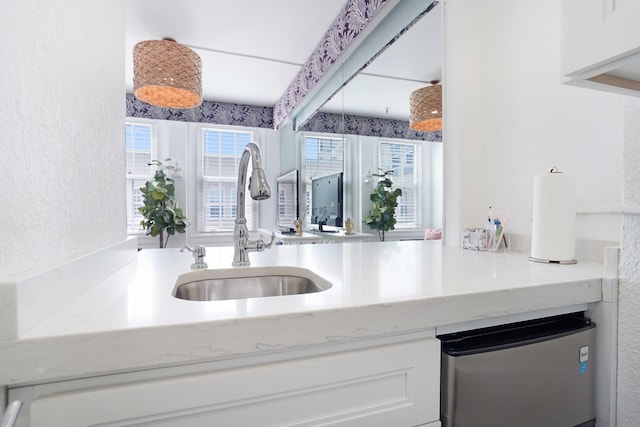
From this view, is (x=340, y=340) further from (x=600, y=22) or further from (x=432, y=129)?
(x=432, y=129)

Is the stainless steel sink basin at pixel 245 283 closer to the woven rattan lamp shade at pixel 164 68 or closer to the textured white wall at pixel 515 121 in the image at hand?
the textured white wall at pixel 515 121

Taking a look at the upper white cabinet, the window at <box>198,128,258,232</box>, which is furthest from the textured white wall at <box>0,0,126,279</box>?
the window at <box>198,128,258,232</box>

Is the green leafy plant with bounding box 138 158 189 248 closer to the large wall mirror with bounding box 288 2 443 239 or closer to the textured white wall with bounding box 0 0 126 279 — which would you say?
Answer: the large wall mirror with bounding box 288 2 443 239

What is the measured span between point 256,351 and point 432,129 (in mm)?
1584

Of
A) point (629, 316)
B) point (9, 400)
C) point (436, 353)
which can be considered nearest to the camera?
point (9, 400)

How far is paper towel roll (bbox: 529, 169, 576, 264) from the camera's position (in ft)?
3.61

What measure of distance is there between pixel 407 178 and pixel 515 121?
0.65 m

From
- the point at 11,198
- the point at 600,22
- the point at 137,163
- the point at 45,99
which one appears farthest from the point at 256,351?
the point at 137,163

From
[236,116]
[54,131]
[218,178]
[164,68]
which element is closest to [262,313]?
[54,131]

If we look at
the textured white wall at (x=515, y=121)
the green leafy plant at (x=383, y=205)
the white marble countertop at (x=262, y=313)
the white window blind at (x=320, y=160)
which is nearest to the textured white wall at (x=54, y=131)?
the white marble countertop at (x=262, y=313)

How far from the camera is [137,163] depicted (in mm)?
4770

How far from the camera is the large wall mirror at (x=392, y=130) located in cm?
180

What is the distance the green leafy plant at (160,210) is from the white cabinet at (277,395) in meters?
4.27

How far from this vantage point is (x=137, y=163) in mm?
4770
